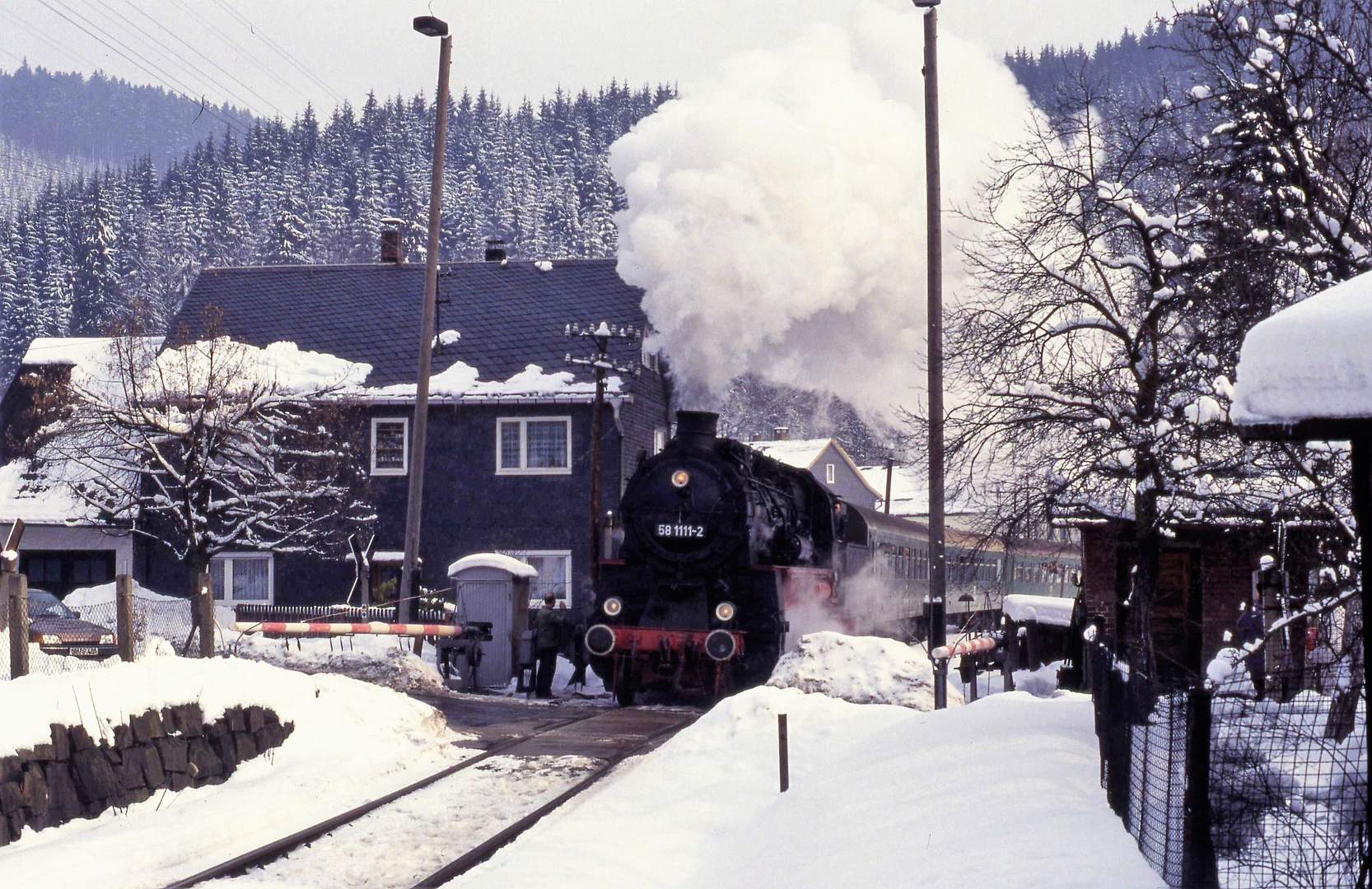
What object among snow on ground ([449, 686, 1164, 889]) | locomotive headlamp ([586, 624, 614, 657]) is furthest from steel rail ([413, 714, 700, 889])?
locomotive headlamp ([586, 624, 614, 657])

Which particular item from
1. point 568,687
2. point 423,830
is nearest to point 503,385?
point 568,687

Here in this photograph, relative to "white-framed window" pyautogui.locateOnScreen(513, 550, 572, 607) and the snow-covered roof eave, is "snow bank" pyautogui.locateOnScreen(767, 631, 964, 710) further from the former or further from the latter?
"white-framed window" pyautogui.locateOnScreen(513, 550, 572, 607)

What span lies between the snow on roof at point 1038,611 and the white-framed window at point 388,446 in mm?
14700

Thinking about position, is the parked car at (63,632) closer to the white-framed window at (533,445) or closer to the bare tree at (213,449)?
the bare tree at (213,449)

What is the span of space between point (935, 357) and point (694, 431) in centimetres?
447

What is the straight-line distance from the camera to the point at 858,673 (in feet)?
55.8

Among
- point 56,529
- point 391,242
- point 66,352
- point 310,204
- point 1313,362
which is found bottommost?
point 56,529

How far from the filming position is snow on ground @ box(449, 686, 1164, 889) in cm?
733

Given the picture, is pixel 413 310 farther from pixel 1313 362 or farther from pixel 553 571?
pixel 1313 362

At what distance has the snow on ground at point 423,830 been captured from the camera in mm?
8797

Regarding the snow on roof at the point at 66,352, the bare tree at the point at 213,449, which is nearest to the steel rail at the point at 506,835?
the bare tree at the point at 213,449

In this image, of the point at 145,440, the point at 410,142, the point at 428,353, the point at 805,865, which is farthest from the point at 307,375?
the point at 410,142

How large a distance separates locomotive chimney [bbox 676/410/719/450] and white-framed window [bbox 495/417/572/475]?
1217 centimetres

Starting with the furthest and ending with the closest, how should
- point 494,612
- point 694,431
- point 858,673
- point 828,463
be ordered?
point 828,463
point 494,612
point 694,431
point 858,673
